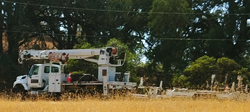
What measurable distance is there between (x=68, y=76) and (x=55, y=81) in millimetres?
800

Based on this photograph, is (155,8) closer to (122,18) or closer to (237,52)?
(122,18)

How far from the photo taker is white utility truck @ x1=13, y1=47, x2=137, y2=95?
18359 mm

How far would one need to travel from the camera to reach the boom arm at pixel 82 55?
62.6 ft

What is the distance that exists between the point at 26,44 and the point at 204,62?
61.0ft

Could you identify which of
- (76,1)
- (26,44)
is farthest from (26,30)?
(76,1)

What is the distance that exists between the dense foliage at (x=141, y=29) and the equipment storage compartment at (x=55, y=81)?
1020cm

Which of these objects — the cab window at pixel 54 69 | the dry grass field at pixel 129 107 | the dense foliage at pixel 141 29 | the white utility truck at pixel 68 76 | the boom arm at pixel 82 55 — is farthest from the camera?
the dense foliage at pixel 141 29

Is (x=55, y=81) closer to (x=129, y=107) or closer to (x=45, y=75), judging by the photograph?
(x=45, y=75)

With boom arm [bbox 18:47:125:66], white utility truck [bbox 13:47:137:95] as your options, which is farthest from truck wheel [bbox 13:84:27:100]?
boom arm [bbox 18:47:125:66]

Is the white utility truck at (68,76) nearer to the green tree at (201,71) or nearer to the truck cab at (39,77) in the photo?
the truck cab at (39,77)

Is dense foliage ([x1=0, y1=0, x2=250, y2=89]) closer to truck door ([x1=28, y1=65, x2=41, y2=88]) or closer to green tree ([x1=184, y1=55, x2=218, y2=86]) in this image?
green tree ([x1=184, y1=55, x2=218, y2=86])

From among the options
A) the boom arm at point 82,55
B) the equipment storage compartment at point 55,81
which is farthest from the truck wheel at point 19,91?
the equipment storage compartment at point 55,81

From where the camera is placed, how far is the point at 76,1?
3656cm

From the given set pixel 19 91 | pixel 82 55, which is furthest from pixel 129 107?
pixel 19 91
